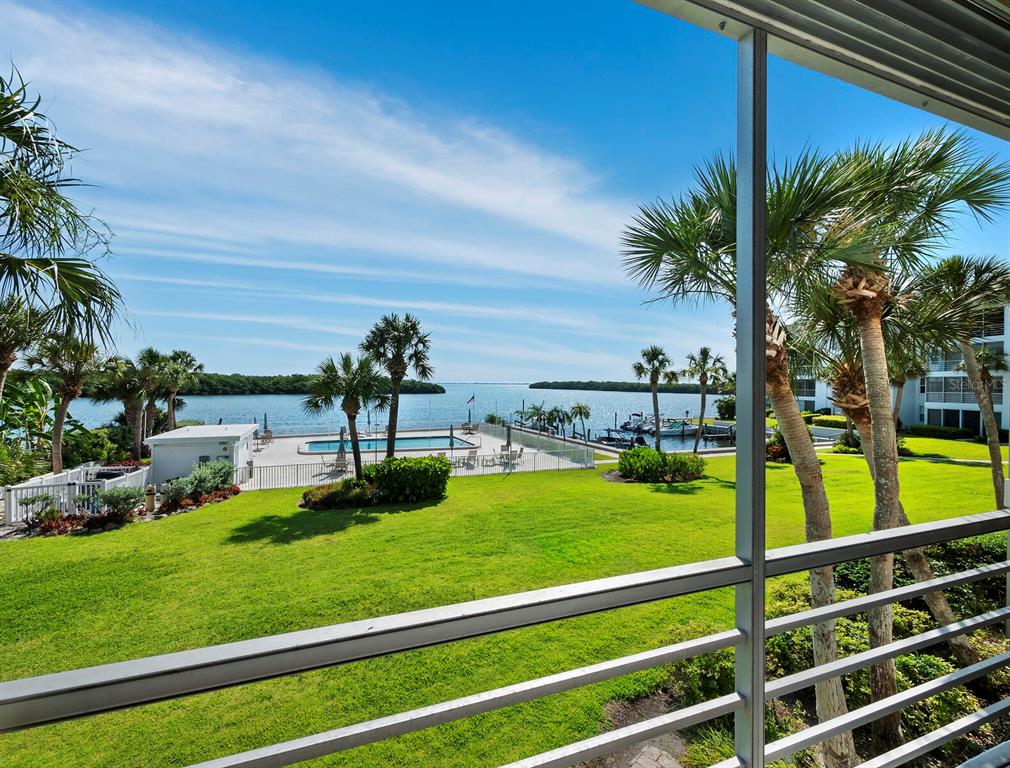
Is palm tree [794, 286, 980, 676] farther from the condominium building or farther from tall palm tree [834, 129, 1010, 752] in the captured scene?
the condominium building

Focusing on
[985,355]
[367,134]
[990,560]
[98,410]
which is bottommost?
[990,560]

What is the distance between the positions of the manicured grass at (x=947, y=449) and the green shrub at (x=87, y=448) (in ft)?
67.4

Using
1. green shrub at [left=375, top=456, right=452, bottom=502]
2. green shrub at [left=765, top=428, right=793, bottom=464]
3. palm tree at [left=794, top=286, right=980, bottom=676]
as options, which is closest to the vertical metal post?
palm tree at [left=794, top=286, right=980, bottom=676]

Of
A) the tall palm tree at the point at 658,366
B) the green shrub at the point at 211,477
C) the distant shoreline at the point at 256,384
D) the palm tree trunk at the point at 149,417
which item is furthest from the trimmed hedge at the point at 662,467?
the palm tree trunk at the point at 149,417

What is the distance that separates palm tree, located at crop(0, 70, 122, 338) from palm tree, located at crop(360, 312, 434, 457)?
9.47m

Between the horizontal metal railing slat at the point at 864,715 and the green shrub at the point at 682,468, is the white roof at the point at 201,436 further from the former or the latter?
the horizontal metal railing slat at the point at 864,715

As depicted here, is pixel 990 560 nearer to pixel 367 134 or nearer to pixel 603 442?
pixel 367 134

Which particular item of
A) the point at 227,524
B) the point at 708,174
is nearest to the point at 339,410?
the point at 227,524

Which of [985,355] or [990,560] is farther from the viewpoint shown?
[985,355]

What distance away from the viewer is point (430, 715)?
72 cm

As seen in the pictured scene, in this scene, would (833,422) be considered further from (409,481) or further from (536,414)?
(536,414)

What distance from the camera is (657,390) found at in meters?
16.0

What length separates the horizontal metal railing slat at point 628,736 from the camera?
81 cm

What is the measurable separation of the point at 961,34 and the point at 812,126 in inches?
73.1
